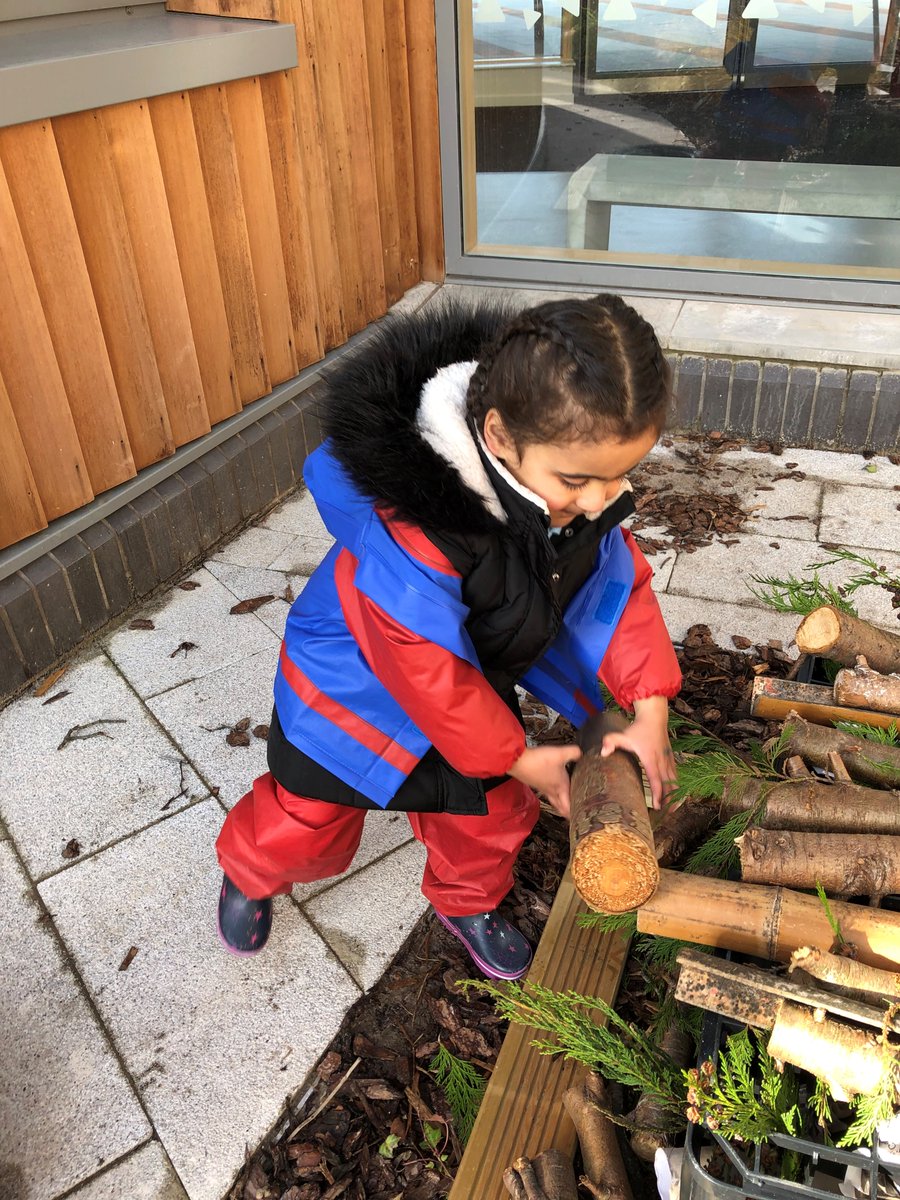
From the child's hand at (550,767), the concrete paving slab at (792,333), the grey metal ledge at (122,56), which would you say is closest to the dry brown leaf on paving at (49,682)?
the grey metal ledge at (122,56)

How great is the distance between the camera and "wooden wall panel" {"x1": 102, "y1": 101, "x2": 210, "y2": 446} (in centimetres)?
326

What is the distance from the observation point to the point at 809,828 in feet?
6.17

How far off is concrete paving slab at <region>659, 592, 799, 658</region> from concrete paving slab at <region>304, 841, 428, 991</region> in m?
1.31

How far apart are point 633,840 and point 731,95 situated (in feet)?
15.1

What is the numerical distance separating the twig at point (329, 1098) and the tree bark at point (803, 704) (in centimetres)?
123

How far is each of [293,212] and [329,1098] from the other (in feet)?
11.2

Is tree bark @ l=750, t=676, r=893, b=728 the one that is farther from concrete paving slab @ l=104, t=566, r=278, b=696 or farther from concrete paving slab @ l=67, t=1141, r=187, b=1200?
concrete paving slab @ l=104, t=566, r=278, b=696

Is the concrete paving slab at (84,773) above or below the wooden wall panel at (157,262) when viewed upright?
below

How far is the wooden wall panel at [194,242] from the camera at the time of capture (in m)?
3.06

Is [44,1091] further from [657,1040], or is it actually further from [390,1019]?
[657,1040]

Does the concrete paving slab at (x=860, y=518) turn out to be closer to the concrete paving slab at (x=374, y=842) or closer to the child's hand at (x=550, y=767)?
the concrete paving slab at (x=374, y=842)

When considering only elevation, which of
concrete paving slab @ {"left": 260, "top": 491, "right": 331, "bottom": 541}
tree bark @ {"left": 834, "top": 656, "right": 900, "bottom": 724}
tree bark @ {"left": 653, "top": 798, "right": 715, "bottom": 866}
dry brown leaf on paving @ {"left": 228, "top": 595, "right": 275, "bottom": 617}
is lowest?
concrete paving slab @ {"left": 260, "top": 491, "right": 331, "bottom": 541}

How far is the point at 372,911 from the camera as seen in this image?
98.3 inches

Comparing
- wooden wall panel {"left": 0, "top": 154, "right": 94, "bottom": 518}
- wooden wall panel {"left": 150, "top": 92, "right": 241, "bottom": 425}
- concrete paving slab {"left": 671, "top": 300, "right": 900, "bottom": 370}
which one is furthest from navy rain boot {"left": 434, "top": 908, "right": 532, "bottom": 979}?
concrete paving slab {"left": 671, "top": 300, "right": 900, "bottom": 370}
